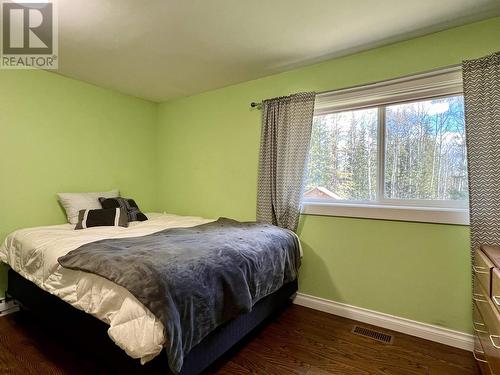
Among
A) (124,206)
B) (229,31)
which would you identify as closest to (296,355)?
(124,206)

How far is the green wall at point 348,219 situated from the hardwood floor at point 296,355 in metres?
0.29

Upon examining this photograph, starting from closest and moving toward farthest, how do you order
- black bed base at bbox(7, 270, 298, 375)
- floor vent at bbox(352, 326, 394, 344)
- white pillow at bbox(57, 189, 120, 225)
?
black bed base at bbox(7, 270, 298, 375) → floor vent at bbox(352, 326, 394, 344) → white pillow at bbox(57, 189, 120, 225)

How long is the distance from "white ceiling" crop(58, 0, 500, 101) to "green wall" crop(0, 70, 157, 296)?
1.08 ft

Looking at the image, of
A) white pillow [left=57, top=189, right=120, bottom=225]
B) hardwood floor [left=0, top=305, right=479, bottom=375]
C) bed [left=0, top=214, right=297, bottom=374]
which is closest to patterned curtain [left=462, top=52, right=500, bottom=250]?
hardwood floor [left=0, top=305, right=479, bottom=375]

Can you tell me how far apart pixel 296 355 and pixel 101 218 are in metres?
2.02

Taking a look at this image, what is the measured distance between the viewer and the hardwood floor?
1.67m

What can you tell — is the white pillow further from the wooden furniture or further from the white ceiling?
the wooden furniture

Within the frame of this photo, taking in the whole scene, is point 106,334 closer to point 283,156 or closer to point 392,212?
point 283,156

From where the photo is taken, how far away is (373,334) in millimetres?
2076

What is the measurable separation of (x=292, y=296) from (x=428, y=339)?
43.2 inches

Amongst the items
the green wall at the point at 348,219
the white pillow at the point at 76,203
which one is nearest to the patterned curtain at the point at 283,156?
the green wall at the point at 348,219

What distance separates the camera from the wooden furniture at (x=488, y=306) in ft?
3.73

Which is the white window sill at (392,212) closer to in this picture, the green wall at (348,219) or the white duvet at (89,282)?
the green wall at (348,219)

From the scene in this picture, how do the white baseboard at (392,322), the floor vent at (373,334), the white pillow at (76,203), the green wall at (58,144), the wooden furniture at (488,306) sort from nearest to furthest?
the wooden furniture at (488,306) → the white baseboard at (392,322) → the floor vent at (373,334) → the green wall at (58,144) → the white pillow at (76,203)
